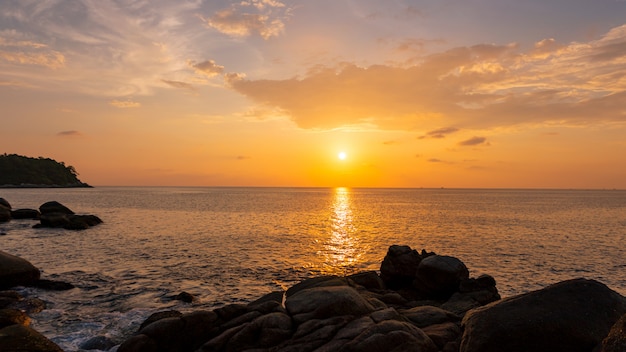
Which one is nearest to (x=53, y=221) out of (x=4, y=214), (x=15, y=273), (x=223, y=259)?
(x=4, y=214)

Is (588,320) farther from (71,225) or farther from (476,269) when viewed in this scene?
(71,225)

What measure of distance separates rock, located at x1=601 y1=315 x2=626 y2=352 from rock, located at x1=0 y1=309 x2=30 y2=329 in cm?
1954

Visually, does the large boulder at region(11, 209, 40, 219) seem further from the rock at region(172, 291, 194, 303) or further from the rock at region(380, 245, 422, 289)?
the rock at region(380, 245, 422, 289)

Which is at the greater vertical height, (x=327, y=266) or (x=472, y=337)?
(x=472, y=337)

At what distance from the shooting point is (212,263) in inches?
1261

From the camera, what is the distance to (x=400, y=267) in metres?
24.5

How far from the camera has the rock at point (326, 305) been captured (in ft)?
44.6

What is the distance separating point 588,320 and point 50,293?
25458mm

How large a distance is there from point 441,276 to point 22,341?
1873 centimetres

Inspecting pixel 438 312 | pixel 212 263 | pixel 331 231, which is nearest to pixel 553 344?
pixel 438 312

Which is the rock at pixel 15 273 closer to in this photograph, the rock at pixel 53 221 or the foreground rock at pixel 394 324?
the foreground rock at pixel 394 324

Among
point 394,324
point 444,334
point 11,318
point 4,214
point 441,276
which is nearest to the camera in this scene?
point 394,324

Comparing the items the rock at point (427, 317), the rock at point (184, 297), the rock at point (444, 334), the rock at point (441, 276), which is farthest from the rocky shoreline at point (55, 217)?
the rock at point (444, 334)

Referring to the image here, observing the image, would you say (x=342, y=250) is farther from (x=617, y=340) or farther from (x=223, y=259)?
(x=617, y=340)
